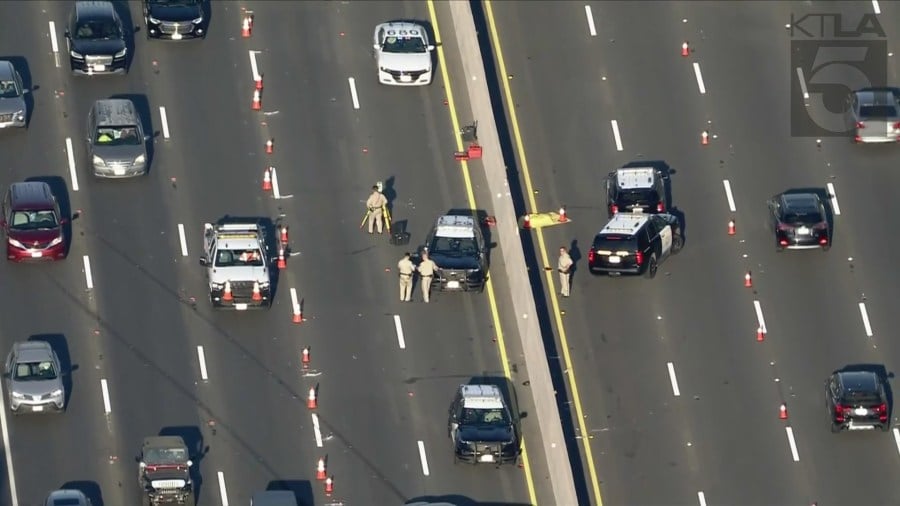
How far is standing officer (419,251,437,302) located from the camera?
342 feet

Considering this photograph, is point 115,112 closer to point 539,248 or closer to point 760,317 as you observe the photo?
point 539,248

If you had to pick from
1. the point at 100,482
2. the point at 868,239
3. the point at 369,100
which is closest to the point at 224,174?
the point at 369,100

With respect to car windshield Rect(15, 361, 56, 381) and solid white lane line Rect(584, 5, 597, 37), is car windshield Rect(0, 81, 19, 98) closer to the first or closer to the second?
car windshield Rect(15, 361, 56, 381)

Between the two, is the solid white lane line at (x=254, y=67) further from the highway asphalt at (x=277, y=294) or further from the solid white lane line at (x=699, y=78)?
the solid white lane line at (x=699, y=78)

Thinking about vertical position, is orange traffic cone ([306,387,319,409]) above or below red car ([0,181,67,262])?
below

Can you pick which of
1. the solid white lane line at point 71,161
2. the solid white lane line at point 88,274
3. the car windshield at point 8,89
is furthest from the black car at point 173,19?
the solid white lane line at point 88,274

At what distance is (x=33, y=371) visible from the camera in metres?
99.3

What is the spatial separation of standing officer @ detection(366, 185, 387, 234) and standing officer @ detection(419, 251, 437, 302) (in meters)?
3.07

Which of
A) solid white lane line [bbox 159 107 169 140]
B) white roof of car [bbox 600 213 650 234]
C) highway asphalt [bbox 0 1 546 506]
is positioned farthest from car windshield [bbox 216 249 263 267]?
white roof of car [bbox 600 213 650 234]

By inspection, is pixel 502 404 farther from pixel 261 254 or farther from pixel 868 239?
pixel 868 239

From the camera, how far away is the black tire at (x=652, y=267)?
4195 inches

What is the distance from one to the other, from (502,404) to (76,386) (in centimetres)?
1407

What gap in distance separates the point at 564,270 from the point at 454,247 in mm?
3876

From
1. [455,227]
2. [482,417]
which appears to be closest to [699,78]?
[455,227]
